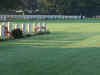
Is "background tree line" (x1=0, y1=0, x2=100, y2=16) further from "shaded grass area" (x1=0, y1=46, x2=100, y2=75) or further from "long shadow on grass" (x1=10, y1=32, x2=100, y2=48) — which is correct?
"shaded grass area" (x1=0, y1=46, x2=100, y2=75)

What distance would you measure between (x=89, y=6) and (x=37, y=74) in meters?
82.2

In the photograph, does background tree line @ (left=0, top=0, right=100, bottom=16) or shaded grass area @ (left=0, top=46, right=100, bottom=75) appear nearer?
shaded grass area @ (left=0, top=46, right=100, bottom=75)

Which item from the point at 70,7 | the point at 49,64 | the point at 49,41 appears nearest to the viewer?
the point at 49,64

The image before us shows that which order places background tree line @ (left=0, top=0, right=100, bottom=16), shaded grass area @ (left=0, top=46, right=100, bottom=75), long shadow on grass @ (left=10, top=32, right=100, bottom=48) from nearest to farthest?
shaded grass area @ (left=0, top=46, right=100, bottom=75) < long shadow on grass @ (left=10, top=32, right=100, bottom=48) < background tree line @ (left=0, top=0, right=100, bottom=16)

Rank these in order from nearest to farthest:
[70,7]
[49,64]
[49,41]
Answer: [49,64]
[49,41]
[70,7]

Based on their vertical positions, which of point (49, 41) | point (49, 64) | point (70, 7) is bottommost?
point (49, 64)

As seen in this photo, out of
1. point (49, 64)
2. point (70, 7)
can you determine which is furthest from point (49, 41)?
point (70, 7)

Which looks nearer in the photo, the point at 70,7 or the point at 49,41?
the point at 49,41

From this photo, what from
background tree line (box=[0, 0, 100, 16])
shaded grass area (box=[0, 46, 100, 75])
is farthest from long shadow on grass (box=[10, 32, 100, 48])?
background tree line (box=[0, 0, 100, 16])

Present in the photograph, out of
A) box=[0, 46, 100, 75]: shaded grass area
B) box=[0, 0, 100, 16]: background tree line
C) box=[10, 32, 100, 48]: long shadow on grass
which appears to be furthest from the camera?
box=[0, 0, 100, 16]: background tree line

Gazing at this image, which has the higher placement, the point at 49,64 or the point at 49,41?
the point at 49,41

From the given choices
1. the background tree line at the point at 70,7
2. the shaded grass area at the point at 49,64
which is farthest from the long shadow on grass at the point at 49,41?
the background tree line at the point at 70,7

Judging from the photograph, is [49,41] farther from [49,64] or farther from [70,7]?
[70,7]

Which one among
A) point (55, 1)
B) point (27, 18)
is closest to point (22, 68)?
point (27, 18)
